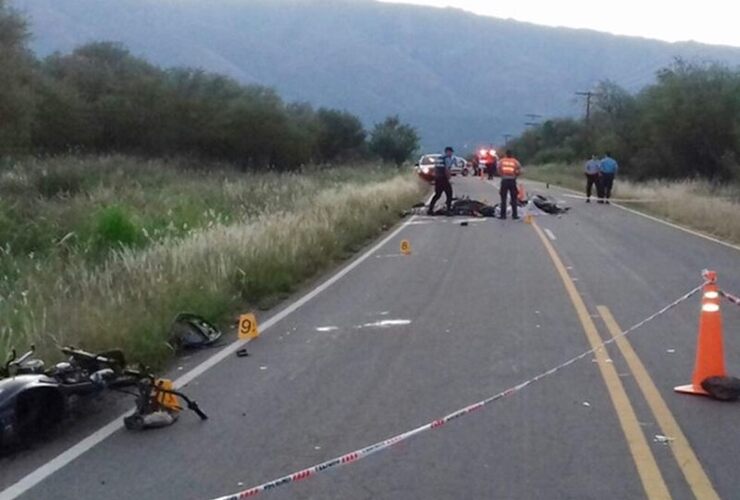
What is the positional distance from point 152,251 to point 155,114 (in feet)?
146

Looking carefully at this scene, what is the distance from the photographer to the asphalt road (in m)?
7.15

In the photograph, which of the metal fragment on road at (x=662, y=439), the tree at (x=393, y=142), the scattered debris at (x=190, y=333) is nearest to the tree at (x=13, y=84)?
the scattered debris at (x=190, y=333)

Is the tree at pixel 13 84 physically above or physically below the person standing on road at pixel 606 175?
above

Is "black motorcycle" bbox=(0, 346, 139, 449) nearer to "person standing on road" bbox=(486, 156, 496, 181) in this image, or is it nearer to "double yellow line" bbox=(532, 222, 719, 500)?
"double yellow line" bbox=(532, 222, 719, 500)

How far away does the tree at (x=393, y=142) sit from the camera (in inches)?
3708

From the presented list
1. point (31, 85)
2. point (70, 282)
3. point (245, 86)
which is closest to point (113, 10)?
point (245, 86)

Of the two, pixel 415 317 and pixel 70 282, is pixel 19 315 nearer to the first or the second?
pixel 70 282

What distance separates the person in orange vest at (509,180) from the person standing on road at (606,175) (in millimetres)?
9057

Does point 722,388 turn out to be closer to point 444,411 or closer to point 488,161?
point 444,411

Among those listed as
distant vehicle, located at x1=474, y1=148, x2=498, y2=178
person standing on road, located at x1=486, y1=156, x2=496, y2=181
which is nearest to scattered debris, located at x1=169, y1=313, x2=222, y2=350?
distant vehicle, located at x1=474, y1=148, x2=498, y2=178

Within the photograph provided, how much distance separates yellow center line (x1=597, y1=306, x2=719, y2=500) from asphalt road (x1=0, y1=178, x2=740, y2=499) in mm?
21

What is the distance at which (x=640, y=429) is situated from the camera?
27.5 feet

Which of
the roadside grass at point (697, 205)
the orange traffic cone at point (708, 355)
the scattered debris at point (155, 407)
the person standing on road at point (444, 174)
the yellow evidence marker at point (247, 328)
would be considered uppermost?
the orange traffic cone at point (708, 355)

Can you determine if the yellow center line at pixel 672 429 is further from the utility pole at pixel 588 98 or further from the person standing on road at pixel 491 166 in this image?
the utility pole at pixel 588 98
